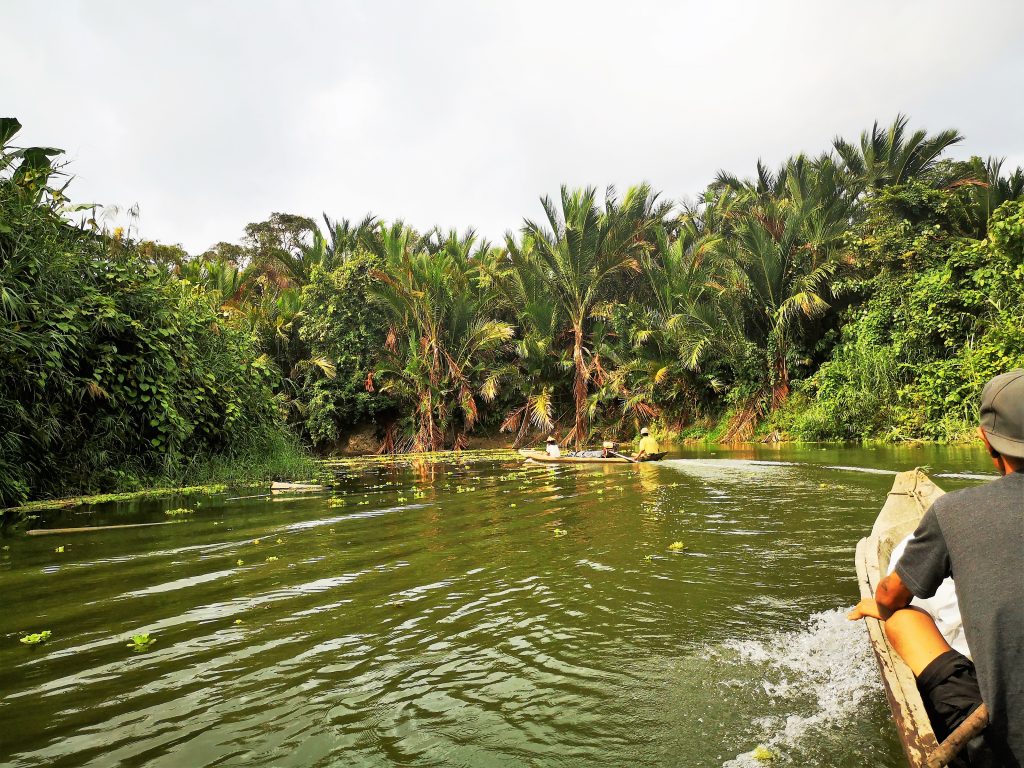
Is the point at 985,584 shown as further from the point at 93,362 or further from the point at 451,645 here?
the point at 93,362

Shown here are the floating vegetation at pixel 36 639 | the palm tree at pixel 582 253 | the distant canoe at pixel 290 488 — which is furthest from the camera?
the palm tree at pixel 582 253

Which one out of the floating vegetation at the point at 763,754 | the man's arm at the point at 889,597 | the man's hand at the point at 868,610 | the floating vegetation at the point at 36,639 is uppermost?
the man's arm at the point at 889,597

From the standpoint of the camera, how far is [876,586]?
9.53ft

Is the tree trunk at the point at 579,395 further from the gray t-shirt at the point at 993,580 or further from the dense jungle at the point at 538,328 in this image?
the gray t-shirt at the point at 993,580

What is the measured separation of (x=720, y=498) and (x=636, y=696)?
6.01 metres

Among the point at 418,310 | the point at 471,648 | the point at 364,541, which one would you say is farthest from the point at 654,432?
the point at 471,648

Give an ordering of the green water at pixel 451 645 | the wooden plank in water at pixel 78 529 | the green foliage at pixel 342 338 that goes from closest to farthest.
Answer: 1. the green water at pixel 451 645
2. the wooden plank in water at pixel 78 529
3. the green foliage at pixel 342 338

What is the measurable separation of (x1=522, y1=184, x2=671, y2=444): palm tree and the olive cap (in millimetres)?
21561

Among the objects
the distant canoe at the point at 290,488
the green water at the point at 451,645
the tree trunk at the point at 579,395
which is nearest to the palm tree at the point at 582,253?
the tree trunk at the point at 579,395

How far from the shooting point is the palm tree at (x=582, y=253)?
23.1m

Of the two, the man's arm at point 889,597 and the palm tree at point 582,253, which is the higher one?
the palm tree at point 582,253

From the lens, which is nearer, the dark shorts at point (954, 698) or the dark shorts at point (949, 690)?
the dark shorts at point (954, 698)

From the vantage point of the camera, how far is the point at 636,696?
2.95 meters

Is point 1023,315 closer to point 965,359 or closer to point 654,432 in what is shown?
point 965,359
